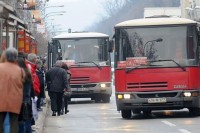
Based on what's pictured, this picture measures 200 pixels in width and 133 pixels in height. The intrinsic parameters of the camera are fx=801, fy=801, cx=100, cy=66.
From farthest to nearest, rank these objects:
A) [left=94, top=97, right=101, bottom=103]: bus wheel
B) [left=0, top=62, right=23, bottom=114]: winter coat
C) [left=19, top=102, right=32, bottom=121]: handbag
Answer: [left=94, top=97, right=101, bottom=103]: bus wheel
[left=19, top=102, right=32, bottom=121]: handbag
[left=0, top=62, right=23, bottom=114]: winter coat

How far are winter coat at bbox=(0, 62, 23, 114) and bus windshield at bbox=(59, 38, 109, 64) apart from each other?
69.8ft

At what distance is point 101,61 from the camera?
3397 cm

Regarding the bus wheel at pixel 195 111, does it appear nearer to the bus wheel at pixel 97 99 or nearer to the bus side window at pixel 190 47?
the bus side window at pixel 190 47

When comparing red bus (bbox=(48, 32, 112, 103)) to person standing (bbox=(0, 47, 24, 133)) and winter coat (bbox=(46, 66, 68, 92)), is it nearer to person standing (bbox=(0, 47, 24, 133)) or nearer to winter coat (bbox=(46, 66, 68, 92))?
winter coat (bbox=(46, 66, 68, 92))

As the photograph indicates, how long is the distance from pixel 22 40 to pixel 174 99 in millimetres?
6481

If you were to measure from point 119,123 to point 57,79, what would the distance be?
3571 millimetres

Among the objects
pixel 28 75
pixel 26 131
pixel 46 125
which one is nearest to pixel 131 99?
pixel 46 125

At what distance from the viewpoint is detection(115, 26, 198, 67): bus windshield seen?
23.1 m

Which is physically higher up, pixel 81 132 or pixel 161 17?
pixel 161 17

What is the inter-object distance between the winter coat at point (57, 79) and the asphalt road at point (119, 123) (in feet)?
3.12

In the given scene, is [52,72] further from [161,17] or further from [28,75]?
[28,75]

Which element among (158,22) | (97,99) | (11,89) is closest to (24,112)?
(11,89)

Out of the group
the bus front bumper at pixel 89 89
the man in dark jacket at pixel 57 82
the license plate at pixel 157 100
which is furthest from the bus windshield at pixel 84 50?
the license plate at pixel 157 100

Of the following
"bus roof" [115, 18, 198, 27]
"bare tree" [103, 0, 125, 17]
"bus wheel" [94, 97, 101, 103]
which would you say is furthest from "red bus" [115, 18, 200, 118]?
"bare tree" [103, 0, 125, 17]
